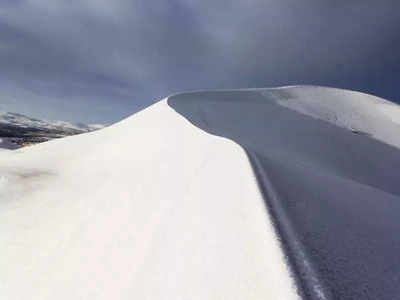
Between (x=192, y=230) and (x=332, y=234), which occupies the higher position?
(x=332, y=234)

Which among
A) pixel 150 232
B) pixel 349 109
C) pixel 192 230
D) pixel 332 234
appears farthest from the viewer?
pixel 349 109

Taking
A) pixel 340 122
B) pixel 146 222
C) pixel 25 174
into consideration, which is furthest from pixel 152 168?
pixel 340 122

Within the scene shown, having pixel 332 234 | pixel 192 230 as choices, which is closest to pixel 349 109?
pixel 332 234

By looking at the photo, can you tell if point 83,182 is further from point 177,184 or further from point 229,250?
point 229,250

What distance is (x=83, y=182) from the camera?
5.70 m

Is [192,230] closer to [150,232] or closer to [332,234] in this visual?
[150,232]

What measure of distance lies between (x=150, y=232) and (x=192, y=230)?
2.04ft

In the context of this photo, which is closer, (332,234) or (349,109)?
(332,234)

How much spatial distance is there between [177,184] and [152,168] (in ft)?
4.68

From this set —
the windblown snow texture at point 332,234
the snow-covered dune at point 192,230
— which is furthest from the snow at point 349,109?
the windblown snow texture at point 332,234

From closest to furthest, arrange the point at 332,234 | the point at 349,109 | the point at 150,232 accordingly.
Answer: the point at 332,234 < the point at 150,232 < the point at 349,109

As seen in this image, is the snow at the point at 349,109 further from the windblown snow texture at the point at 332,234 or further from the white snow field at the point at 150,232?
the white snow field at the point at 150,232

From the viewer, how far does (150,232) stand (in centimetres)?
A: 258

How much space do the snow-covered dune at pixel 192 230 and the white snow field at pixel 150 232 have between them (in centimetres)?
1
